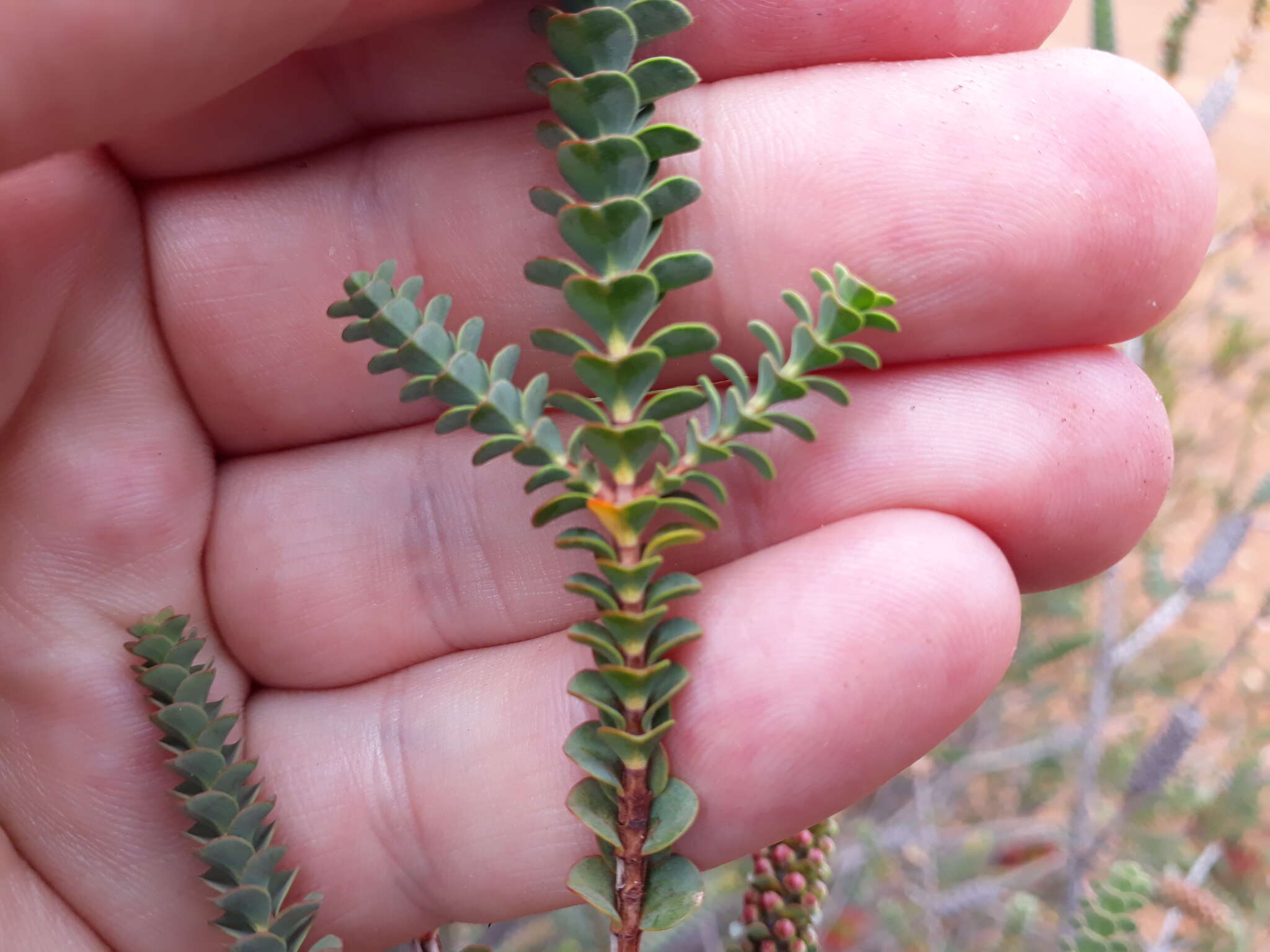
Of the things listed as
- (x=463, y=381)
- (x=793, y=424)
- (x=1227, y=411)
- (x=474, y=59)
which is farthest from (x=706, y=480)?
(x=1227, y=411)

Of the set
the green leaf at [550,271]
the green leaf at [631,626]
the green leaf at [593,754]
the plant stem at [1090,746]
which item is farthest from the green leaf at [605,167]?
the plant stem at [1090,746]

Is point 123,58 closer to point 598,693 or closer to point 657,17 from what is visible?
point 657,17

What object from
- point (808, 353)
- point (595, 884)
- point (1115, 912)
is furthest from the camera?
point (1115, 912)

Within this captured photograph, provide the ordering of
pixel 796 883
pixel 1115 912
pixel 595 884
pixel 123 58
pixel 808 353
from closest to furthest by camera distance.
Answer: pixel 123 58 → pixel 808 353 → pixel 595 884 → pixel 796 883 → pixel 1115 912

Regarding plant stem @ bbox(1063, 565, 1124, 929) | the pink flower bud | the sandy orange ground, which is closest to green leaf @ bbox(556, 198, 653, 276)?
the pink flower bud

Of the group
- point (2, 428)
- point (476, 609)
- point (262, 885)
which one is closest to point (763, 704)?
point (476, 609)

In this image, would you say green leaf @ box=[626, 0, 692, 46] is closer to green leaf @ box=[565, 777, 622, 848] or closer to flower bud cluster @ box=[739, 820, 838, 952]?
green leaf @ box=[565, 777, 622, 848]
